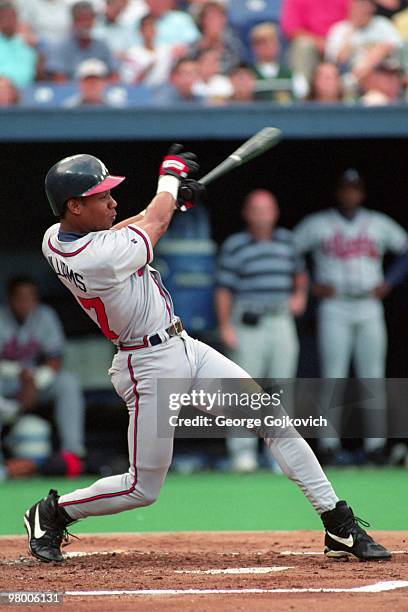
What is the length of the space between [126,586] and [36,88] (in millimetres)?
5293

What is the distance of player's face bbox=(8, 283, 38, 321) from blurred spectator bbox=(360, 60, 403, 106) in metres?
2.90

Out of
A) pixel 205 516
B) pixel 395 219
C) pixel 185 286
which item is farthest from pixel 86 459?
pixel 395 219

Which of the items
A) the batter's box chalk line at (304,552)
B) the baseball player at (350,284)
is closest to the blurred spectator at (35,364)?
the baseball player at (350,284)

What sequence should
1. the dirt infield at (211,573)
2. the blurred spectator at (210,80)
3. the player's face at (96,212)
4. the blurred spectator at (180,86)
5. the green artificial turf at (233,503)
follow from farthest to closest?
the blurred spectator at (210,80), the blurred spectator at (180,86), the green artificial turf at (233,503), the player's face at (96,212), the dirt infield at (211,573)

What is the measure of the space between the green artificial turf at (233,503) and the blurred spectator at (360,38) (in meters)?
3.49

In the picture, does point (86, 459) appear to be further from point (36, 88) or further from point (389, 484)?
point (36, 88)

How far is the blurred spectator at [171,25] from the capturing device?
30.2ft

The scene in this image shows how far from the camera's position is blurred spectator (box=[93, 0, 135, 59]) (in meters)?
9.13

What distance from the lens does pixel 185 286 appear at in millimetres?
8008

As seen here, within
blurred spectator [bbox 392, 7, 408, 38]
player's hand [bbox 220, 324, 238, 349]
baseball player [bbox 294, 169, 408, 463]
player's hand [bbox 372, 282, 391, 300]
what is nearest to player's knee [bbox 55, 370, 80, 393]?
player's hand [bbox 220, 324, 238, 349]

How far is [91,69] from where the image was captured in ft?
25.8

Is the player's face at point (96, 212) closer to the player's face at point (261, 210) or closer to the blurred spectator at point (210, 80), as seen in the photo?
the player's face at point (261, 210)

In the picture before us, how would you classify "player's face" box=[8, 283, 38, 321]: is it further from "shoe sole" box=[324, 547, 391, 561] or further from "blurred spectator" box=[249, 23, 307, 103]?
"shoe sole" box=[324, 547, 391, 561]

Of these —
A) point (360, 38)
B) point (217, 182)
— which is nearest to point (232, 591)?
point (217, 182)
